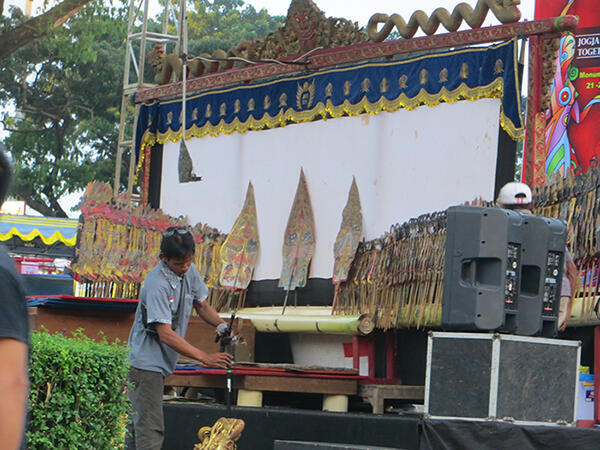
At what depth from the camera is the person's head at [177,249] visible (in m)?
6.98

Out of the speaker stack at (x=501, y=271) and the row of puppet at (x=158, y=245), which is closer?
the speaker stack at (x=501, y=271)

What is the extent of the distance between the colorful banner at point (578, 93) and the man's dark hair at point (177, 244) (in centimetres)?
782

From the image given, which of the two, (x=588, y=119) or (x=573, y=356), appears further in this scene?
(x=588, y=119)

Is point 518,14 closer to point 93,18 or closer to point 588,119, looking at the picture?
point 588,119

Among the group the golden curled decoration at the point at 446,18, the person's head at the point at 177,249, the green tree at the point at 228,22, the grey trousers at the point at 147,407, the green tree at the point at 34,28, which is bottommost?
the grey trousers at the point at 147,407

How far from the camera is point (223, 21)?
174 ft

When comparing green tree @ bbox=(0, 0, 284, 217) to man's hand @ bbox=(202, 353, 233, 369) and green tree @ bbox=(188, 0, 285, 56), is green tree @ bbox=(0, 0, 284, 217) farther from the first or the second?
man's hand @ bbox=(202, 353, 233, 369)

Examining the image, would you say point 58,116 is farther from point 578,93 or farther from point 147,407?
point 147,407

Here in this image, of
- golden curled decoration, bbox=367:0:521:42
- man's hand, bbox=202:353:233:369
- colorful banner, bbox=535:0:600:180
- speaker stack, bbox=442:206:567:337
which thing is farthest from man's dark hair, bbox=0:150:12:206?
Answer: colorful banner, bbox=535:0:600:180

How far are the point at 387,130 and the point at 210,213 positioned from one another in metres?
3.15

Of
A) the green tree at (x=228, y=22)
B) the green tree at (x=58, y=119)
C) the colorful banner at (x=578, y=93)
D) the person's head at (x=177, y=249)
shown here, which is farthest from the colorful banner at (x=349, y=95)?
the green tree at (x=228, y=22)

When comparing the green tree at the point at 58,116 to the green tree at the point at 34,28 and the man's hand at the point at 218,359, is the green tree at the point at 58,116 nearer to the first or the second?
the green tree at the point at 34,28

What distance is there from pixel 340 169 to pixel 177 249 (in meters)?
6.05

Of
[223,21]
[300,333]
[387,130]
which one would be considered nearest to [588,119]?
[387,130]
